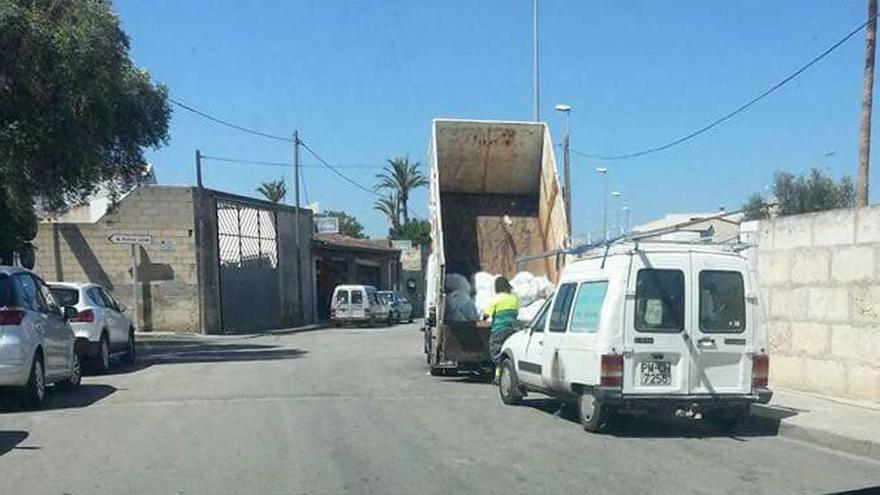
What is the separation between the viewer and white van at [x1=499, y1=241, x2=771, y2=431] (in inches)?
395

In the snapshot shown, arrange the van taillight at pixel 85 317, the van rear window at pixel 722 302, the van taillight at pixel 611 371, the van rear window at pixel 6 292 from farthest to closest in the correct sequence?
the van taillight at pixel 85 317 < the van rear window at pixel 6 292 < the van rear window at pixel 722 302 < the van taillight at pixel 611 371

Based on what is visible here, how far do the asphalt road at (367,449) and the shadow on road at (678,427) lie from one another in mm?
36

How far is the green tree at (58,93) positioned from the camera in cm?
1788

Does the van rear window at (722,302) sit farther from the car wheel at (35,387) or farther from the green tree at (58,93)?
the green tree at (58,93)

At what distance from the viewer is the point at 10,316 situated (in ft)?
38.9

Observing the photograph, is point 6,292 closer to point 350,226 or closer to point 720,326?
point 720,326

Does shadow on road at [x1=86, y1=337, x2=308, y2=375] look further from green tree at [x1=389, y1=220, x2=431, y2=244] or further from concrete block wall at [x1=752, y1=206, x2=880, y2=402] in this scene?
green tree at [x1=389, y1=220, x2=431, y2=244]

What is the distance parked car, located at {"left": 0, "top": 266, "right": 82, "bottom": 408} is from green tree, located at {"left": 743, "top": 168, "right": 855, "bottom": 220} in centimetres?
3022

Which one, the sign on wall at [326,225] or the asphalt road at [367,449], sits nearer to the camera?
the asphalt road at [367,449]

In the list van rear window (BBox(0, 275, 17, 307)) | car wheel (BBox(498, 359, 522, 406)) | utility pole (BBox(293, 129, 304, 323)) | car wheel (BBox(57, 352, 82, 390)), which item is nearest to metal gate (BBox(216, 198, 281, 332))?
utility pole (BBox(293, 129, 304, 323))

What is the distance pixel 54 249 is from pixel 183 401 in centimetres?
2445

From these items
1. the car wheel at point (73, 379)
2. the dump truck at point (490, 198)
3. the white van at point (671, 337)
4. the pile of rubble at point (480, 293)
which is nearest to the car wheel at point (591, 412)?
the white van at point (671, 337)

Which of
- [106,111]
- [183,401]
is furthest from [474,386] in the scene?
[106,111]

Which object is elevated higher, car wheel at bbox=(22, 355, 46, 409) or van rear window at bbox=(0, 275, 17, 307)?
van rear window at bbox=(0, 275, 17, 307)
